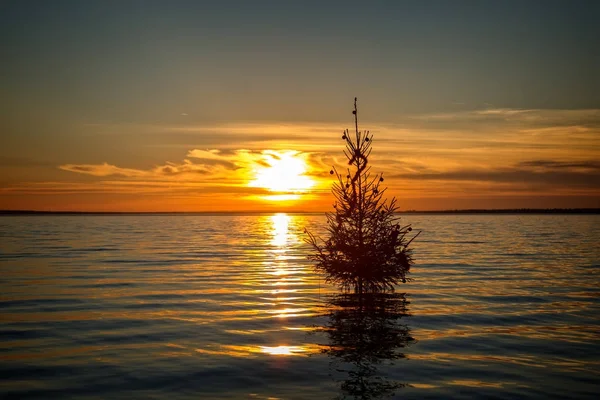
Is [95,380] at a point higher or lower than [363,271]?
lower

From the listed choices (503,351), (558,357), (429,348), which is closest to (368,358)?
(429,348)

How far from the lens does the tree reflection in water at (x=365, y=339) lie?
39.9ft

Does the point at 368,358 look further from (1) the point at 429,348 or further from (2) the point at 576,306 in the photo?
(2) the point at 576,306

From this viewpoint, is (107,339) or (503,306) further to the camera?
(503,306)

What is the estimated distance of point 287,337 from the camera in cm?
1703

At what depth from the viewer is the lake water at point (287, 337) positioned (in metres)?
12.2

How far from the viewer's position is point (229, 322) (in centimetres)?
1931

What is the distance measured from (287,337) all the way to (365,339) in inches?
95.5

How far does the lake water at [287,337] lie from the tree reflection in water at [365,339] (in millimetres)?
63

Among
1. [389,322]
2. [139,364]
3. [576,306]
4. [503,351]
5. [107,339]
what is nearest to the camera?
[139,364]

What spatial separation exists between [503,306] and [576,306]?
3.00 metres

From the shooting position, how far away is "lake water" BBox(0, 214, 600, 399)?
1225cm

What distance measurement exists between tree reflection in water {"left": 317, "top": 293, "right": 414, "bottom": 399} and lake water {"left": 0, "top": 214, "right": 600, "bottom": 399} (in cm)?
6

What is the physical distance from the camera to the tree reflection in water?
12172 millimetres
